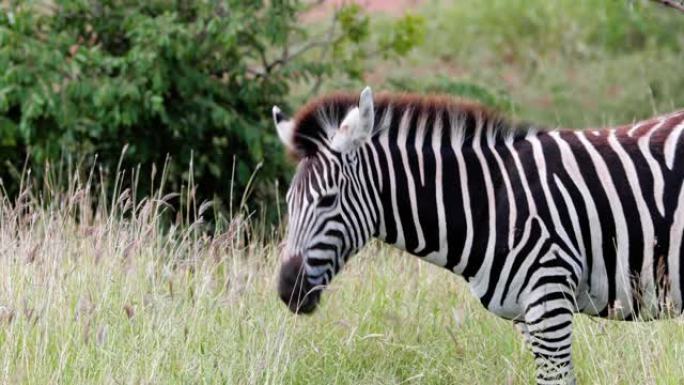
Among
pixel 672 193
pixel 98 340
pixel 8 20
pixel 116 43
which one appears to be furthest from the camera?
pixel 116 43

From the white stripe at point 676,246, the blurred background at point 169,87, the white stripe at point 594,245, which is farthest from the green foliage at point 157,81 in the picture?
the white stripe at point 676,246

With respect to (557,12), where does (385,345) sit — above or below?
above

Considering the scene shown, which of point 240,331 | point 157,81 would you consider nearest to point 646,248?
point 240,331

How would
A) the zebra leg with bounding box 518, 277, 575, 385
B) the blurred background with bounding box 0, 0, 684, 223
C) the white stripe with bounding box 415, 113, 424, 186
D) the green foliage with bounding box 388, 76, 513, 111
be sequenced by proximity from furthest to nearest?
the green foliage with bounding box 388, 76, 513, 111 → the blurred background with bounding box 0, 0, 684, 223 → the white stripe with bounding box 415, 113, 424, 186 → the zebra leg with bounding box 518, 277, 575, 385

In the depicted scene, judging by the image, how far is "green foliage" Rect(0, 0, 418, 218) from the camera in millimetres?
9219

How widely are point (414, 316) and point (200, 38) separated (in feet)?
11.5

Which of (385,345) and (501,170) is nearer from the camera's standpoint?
(501,170)

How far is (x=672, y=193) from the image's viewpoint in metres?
5.80

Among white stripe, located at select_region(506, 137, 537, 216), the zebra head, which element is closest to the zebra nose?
the zebra head

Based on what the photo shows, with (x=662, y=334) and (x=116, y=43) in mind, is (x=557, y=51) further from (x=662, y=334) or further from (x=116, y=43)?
(x=662, y=334)

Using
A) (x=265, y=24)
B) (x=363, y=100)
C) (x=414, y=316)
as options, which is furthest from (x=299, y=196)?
(x=265, y=24)

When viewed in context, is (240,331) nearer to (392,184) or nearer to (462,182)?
(392,184)

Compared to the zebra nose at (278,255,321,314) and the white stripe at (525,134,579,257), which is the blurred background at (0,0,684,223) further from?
the zebra nose at (278,255,321,314)

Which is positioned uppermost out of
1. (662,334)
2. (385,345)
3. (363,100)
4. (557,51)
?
(363,100)
